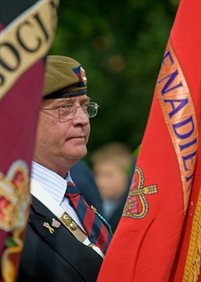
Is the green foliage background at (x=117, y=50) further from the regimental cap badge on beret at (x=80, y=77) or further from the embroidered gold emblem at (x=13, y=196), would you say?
the embroidered gold emblem at (x=13, y=196)

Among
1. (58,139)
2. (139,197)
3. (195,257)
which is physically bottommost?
(195,257)

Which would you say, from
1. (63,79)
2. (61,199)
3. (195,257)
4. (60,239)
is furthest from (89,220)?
(195,257)

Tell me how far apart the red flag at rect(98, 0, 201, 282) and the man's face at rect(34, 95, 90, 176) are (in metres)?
0.55

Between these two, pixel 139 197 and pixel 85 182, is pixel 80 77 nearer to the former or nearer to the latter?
pixel 139 197

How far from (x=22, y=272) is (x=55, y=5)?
4.69 feet

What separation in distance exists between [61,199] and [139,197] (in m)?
0.60

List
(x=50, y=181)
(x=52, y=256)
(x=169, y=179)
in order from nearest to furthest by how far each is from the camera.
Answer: (x=169, y=179) < (x=52, y=256) < (x=50, y=181)

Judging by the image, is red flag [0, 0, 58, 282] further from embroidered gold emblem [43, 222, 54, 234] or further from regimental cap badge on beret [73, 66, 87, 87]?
regimental cap badge on beret [73, 66, 87, 87]

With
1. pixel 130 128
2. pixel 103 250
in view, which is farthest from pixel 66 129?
pixel 130 128

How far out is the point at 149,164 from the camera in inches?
166

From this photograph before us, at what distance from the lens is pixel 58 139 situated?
186 inches

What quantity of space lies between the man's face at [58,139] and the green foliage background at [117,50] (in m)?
6.67

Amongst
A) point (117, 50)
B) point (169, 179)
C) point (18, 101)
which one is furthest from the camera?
point (117, 50)

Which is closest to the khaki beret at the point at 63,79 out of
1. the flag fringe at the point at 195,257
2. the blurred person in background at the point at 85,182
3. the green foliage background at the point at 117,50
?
the flag fringe at the point at 195,257
